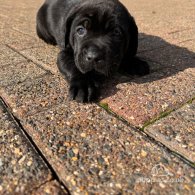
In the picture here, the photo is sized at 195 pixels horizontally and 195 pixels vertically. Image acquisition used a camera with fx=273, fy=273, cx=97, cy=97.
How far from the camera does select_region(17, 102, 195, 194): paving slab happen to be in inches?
56.9

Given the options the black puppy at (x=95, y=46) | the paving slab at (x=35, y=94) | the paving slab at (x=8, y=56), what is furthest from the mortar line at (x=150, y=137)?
the paving slab at (x=8, y=56)

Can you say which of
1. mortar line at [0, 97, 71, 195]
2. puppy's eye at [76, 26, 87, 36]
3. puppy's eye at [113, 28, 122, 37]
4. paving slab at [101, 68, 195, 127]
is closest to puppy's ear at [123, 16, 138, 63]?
puppy's eye at [113, 28, 122, 37]

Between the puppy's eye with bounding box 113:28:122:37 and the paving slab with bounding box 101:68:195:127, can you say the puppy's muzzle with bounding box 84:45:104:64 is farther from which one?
the puppy's eye with bounding box 113:28:122:37

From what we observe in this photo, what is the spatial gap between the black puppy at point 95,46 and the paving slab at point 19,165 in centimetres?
69

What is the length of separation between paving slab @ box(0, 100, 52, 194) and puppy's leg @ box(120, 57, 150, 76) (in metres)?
1.52

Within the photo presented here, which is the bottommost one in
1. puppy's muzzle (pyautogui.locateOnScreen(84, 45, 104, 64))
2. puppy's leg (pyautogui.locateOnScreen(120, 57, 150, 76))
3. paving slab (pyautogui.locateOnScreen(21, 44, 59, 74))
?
paving slab (pyautogui.locateOnScreen(21, 44, 59, 74))

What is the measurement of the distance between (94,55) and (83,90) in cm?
42

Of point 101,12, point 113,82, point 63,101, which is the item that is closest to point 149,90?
point 113,82

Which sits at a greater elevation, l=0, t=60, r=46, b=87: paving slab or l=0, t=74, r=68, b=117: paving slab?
l=0, t=74, r=68, b=117: paving slab

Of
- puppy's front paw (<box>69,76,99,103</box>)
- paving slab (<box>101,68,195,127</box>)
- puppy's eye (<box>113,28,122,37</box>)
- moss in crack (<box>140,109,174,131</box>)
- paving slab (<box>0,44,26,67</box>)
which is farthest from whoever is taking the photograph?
paving slab (<box>0,44,26,67</box>)

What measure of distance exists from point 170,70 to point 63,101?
4.51 ft

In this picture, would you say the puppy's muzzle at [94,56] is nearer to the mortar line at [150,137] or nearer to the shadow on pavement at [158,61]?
the shadow on pavement at [158,61]

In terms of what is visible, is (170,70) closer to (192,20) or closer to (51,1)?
(51,1)

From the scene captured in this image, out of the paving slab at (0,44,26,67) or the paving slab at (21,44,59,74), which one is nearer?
the paving slab at (21,44,59,74)
